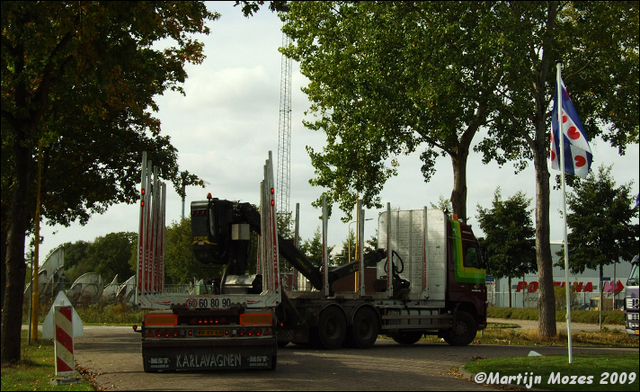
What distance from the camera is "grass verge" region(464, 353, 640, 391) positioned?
10.2m

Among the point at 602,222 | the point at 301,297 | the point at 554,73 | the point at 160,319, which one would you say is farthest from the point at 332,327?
the point at 602,222

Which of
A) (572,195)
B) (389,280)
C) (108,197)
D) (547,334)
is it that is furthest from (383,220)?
(572,195)

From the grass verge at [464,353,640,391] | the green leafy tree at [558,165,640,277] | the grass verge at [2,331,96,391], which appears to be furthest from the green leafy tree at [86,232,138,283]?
the grass verge at [464,353,640,391]

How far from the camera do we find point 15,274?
13977mm

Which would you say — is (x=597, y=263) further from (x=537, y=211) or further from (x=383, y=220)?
(x=383, y=220)

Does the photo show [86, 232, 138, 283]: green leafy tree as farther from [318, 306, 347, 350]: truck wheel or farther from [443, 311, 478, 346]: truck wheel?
[318, 306, 347, 350]: truck wheel

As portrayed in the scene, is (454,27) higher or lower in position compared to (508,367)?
higher

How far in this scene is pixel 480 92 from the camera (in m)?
20.7

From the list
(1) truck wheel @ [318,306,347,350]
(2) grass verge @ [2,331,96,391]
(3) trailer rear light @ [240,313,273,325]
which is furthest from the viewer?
(1) truck wheel @ [318,306,347,350]

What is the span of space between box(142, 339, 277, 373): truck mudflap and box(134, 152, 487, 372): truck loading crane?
2cm

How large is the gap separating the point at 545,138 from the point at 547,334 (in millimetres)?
5886

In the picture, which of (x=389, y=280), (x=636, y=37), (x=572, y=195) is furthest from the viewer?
(x=572, y=195)

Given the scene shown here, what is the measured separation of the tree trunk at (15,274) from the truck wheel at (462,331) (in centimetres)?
1121

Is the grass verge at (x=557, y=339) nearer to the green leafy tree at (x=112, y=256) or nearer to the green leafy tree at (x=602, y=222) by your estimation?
the green leafy tree at (x=602, y=222)
